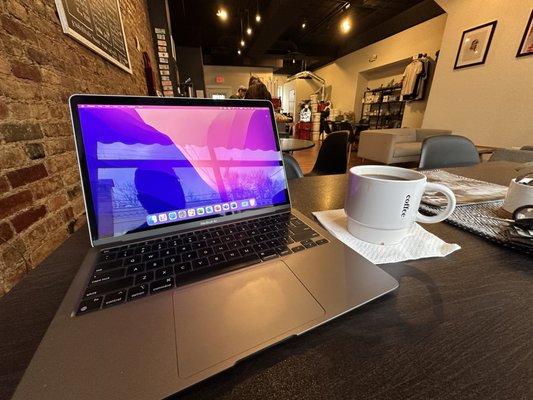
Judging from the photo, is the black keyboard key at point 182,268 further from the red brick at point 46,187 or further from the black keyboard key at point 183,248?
the red brick at point 46,187

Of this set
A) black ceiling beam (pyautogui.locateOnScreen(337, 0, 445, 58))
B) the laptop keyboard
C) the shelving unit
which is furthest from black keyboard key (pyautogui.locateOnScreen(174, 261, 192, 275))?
the shelving unit

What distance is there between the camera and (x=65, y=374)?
0.59 ft

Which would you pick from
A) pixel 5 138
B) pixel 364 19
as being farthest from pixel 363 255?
pixel 364 19

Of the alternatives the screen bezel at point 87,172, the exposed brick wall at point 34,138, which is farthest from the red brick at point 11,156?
the screen bezel at point 87,172

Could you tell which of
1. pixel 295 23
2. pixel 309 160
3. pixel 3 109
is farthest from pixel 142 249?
pixel 295 23

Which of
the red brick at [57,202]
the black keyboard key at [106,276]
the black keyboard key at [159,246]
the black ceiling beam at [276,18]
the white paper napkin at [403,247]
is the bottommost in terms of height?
the red brick at [57,202]

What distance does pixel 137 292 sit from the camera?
0.87 feet

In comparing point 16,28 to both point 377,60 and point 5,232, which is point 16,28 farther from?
point 377,60

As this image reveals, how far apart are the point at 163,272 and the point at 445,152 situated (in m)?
1.42

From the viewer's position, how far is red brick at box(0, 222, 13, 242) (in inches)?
17.0

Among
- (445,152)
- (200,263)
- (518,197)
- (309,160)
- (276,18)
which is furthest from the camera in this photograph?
(309,160)

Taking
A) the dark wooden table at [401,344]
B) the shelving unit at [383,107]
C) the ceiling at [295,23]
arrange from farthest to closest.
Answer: the shelving unit at [383,107] < the ceiling at [295,23] < the dark wooden table at [401,344]

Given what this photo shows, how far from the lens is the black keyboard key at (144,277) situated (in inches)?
11.1

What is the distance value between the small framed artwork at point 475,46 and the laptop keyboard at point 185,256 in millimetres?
3862
